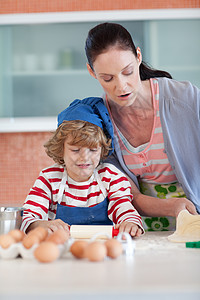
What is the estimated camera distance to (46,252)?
0.76 meters

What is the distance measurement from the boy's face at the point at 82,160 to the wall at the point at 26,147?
149 centimetres

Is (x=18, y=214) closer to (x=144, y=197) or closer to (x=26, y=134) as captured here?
(x=144, y=197)

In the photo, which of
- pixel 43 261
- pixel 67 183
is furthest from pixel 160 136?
pixel 43 261

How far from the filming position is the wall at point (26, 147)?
2773 millimetres

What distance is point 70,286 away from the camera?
0.61 metres

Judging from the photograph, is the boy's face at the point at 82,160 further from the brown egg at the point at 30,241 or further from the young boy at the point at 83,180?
the brown egg at the point at 30,241

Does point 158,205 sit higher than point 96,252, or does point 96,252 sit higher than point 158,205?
point 96,252

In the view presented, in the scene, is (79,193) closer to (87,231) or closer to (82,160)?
(82,160)

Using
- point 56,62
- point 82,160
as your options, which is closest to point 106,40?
point 82,160

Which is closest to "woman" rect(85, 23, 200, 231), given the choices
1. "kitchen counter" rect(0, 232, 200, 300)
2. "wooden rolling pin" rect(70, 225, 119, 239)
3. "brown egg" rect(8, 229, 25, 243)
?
"wooden rolling pin" rect(70, 225, 119, 239)

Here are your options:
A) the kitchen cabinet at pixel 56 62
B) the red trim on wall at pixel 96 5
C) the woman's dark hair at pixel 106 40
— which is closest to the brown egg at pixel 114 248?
the woman's dark hair at pixel 106 40

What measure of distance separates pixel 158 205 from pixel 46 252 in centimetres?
59

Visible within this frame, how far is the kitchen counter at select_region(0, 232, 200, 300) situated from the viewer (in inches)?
23.1

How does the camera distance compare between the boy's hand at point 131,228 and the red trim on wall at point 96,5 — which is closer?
the boy's hand at point 131,228
